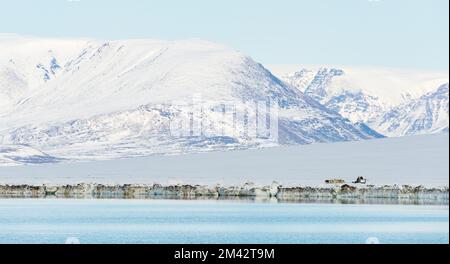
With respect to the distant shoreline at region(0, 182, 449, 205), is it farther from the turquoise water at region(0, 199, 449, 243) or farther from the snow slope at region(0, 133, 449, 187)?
the turquoise water at region(0, 199, 449, 243)

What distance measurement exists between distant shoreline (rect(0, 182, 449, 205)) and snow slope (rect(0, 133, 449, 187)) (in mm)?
3128

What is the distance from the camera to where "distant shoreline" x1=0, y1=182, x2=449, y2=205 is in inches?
2601

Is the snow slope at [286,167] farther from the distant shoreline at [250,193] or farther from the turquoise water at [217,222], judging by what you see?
the turquoise water at [217,222]

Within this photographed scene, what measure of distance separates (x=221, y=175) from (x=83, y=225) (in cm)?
4159

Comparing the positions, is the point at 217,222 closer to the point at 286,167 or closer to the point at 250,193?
the point at 250,193

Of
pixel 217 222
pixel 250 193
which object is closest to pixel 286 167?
pixel 250 193

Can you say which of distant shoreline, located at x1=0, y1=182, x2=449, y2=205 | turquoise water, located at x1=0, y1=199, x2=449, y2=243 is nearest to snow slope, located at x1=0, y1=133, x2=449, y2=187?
distant shoreline, located at x1=0, y1=182, x2=449, y2=205

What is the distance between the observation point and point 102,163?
11794cm

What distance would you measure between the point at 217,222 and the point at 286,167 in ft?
148
